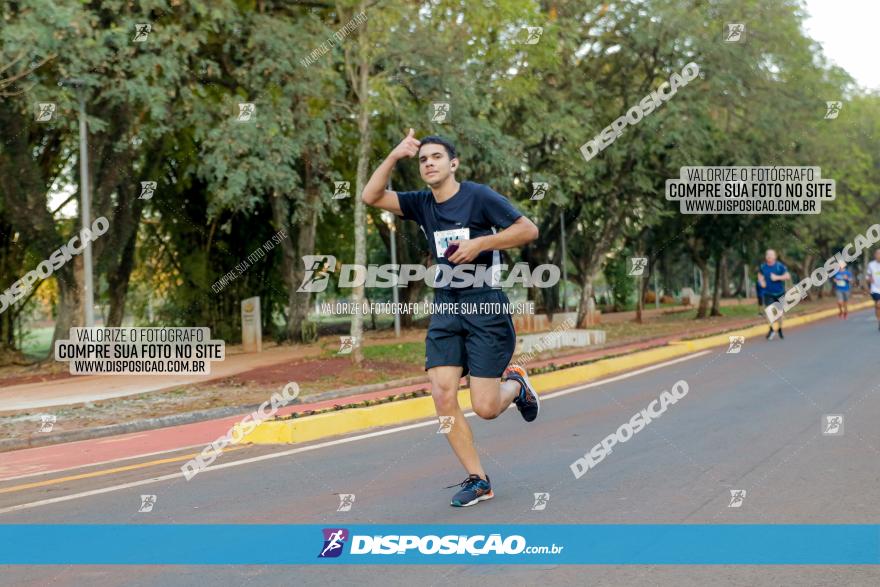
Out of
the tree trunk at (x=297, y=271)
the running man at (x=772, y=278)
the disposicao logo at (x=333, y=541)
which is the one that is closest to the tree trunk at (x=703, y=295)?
the running man at (x=772, y=278)

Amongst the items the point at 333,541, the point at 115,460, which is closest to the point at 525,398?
the point at 333,541

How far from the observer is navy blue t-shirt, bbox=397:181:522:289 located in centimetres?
574

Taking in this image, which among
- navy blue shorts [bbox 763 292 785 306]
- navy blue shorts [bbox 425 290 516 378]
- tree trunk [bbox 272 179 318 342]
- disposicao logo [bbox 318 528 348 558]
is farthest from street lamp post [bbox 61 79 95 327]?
navy blue shorts [bbox 763 292 785 306]

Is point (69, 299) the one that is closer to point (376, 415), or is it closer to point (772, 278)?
point (376, 415)

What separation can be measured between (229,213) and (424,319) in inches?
384

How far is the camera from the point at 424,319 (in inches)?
1388

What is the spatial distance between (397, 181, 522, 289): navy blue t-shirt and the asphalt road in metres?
1.59

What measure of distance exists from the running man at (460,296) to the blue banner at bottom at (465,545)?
0.79 m

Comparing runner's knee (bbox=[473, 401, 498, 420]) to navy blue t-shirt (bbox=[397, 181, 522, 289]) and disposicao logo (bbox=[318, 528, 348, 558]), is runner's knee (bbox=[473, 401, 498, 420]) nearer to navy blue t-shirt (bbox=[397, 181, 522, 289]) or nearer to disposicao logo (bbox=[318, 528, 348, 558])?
navy blue t-shirt (bbox=[397, 181, 522, 289])

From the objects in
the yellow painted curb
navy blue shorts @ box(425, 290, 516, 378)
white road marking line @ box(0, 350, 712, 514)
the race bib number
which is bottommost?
white road marking line @ box(0, 350, 712, 514)

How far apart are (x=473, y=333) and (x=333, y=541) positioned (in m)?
1.48

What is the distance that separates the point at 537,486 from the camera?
6520 mm

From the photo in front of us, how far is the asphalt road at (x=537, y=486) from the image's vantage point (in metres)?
4.61

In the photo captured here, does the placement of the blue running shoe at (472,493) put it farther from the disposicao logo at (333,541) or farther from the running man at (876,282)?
the running man at (876,282)
